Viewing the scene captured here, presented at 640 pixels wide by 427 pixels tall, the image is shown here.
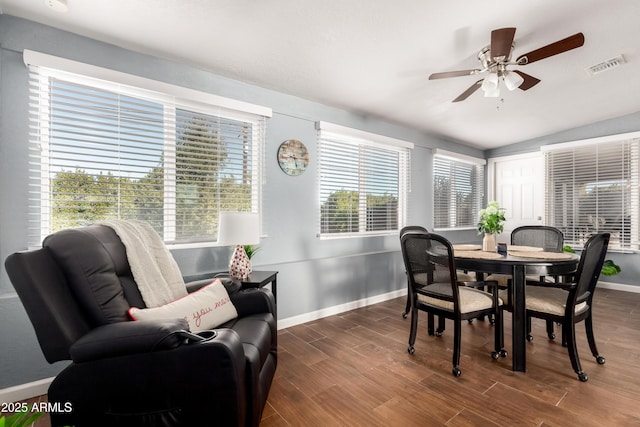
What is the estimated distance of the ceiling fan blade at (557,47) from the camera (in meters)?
1.92

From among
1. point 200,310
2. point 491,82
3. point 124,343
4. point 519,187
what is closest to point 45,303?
point 124,343

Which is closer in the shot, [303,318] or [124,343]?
[124,343]

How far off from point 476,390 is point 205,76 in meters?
3.23

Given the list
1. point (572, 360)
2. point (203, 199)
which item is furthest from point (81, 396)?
point (572, 360)

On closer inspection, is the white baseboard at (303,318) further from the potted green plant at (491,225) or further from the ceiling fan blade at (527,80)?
the ceiling fan blade at (527,80)

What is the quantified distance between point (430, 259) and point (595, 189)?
4.36m

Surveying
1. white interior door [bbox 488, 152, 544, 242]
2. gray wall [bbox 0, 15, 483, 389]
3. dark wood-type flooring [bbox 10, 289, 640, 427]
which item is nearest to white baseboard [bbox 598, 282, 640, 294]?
white interior door [bbox 488, 152, 544, 242]

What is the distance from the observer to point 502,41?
81.1 inches

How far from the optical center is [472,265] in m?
2.37

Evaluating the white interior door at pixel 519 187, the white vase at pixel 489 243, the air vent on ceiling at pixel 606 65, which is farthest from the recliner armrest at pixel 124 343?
the white interior door at pixel 519 187

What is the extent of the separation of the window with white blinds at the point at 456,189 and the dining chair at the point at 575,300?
2681 millimetres

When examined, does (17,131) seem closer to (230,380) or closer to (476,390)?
(230,380)

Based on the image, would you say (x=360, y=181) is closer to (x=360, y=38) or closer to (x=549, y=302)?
(x=360, y=38)

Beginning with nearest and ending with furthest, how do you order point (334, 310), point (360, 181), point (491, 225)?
point (491, 225), point (334, 310), point (360, 181)
